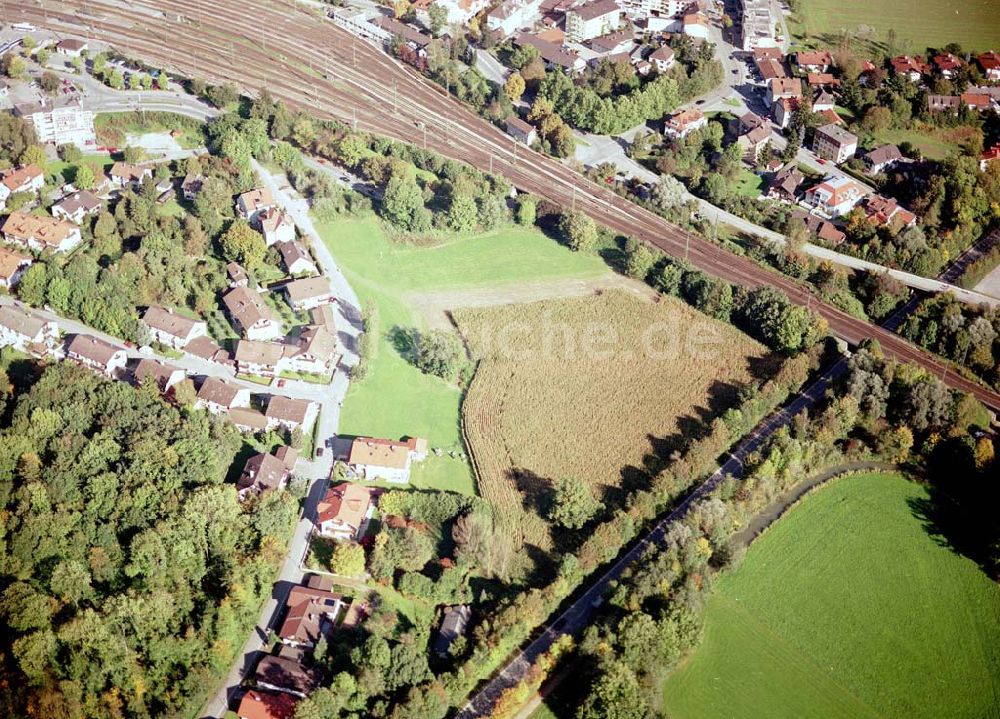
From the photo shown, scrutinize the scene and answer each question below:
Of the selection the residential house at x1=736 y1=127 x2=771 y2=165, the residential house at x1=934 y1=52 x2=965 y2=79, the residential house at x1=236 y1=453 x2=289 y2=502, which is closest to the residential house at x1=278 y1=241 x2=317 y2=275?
the residential house at x1=236 y1=453 x2=289 y2=502

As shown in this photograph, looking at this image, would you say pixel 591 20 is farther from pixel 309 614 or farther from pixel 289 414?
pixel 309 614

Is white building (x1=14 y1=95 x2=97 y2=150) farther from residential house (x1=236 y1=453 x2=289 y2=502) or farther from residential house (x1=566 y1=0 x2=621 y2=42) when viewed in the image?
residential house (x1=566 y1=0 x2=621 y2=42)

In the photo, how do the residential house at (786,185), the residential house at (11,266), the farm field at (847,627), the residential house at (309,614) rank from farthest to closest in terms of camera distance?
the residential house at (786,185)
the residential house at (11,266)
the residential house at (309,614)
the farm field at (847,627)

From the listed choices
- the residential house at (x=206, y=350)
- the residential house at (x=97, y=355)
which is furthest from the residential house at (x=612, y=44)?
the residential house at (x=97, y=355)

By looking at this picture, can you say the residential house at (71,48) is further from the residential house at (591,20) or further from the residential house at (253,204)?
the residential house at (591,20)

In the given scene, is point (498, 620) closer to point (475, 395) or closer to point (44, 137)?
point (475, 395)

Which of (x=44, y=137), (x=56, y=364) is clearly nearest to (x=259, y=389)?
(x=56, y=364)
